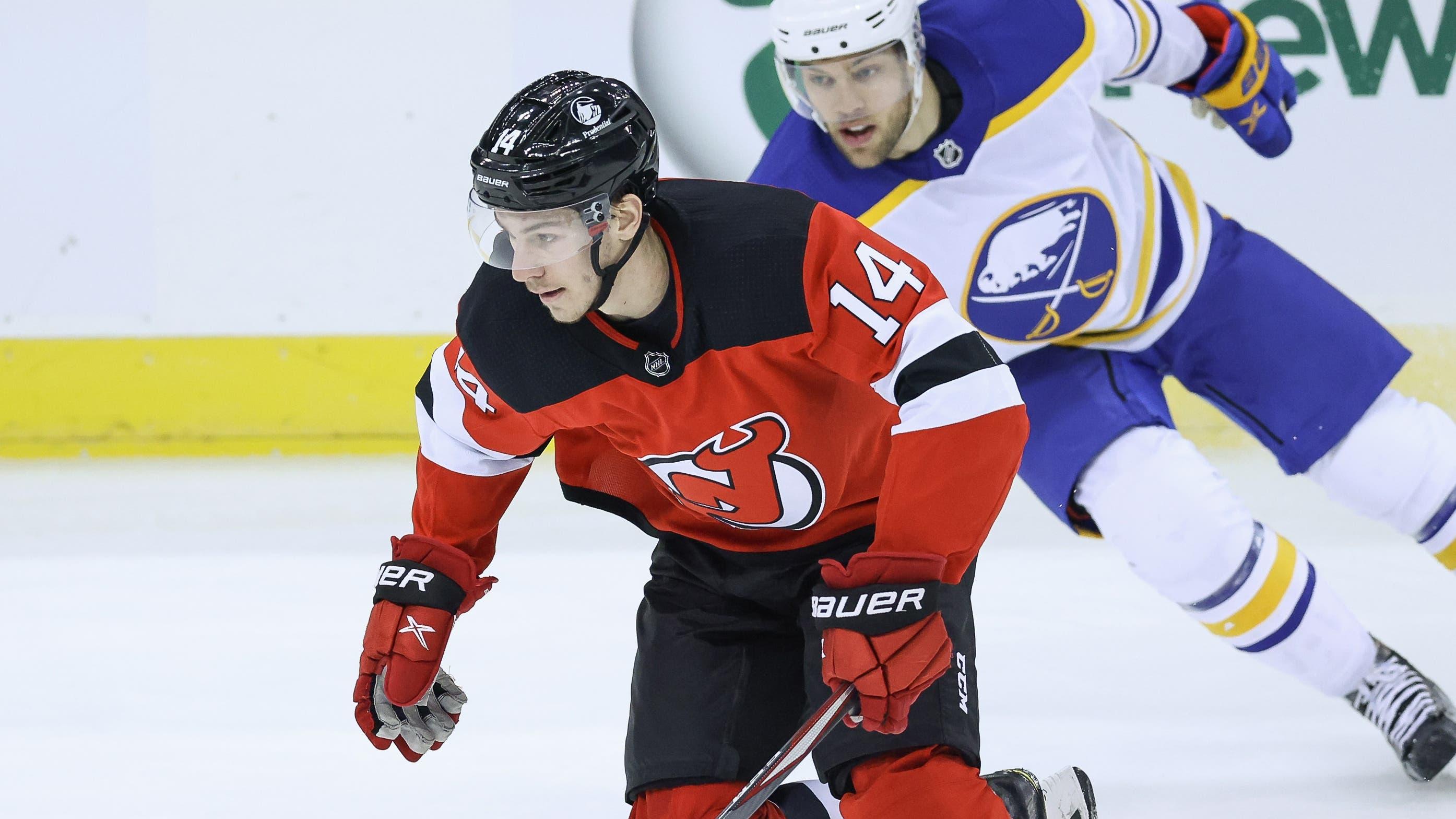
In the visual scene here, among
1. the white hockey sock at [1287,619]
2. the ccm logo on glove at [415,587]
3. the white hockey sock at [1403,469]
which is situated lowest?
the white hockey sock at [1287,619]

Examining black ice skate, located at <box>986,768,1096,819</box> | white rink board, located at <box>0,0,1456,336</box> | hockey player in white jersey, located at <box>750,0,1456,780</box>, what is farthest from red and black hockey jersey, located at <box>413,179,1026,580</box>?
white rink board, located at <box>0,0,1456,336</box>

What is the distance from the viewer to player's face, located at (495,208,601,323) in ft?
4.95

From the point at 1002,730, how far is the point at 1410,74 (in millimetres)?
2924

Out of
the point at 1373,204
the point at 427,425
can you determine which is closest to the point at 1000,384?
the point at 427,425

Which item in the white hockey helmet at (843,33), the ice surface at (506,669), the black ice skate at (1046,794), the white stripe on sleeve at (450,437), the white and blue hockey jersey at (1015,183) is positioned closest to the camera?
the white stripe on sleeve at (450,437)

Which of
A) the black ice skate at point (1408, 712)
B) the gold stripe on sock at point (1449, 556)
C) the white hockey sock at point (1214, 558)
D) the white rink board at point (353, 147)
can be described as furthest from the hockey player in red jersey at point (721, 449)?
the white rink board at point (353, 147)

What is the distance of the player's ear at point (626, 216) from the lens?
1541mm

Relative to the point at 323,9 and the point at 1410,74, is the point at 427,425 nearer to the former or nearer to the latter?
the point at 323,9

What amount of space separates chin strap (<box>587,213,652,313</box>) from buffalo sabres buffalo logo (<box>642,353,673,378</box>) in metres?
0.08

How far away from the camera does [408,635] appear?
1740mm

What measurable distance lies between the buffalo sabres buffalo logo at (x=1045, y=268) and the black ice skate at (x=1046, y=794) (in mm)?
669

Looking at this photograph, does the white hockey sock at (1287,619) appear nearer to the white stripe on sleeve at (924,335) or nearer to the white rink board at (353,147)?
the white stripe on sleeve at (924,335)

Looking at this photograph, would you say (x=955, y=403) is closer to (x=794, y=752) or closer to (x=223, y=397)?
(x=794, y=752)

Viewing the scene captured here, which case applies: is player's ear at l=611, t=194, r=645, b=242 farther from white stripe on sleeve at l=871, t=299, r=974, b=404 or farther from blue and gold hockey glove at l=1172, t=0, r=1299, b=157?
blue and gold hockey glove at l=1172, t=0, r=1299, b=157
